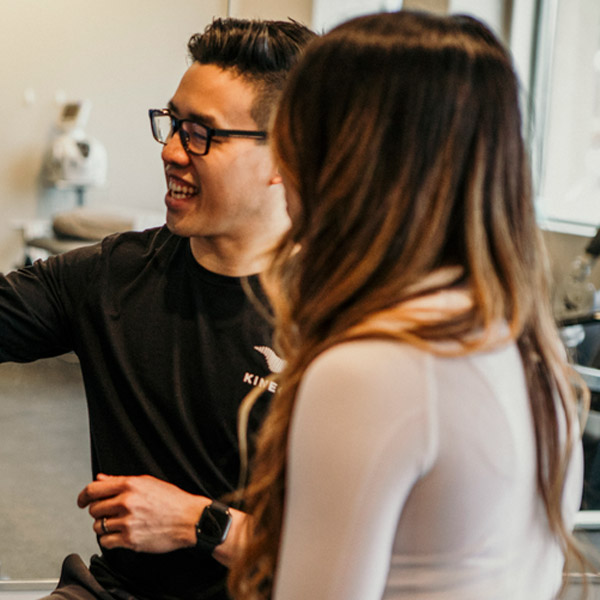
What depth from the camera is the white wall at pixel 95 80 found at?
2.17 meters

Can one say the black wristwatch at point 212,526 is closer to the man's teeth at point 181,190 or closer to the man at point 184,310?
the man at point 184,310

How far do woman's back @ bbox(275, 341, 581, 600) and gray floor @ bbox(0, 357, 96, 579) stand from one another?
5.48 ft

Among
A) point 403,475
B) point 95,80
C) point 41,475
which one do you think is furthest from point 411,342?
point 41,475

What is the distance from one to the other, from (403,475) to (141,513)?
1.94ft

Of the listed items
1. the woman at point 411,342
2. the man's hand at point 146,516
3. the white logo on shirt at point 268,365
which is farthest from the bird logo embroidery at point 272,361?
the woman at point 411,342

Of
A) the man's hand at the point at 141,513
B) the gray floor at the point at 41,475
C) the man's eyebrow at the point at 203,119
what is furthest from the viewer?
the gray floor at the point at 41,475

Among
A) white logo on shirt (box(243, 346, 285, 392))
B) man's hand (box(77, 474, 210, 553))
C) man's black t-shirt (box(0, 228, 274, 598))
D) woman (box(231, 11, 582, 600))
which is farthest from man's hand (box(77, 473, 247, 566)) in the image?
woman (box(231, 11, 582, 600))

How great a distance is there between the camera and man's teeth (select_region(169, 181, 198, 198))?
1484 mm

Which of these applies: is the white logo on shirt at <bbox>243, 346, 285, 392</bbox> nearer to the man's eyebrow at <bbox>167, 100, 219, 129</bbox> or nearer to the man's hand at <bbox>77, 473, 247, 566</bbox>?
the man's hand at <bbox>77, 473, 247, 566</bbox>

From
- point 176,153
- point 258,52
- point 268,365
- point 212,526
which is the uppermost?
point 258,52

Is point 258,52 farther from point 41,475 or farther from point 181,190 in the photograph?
point 41,475

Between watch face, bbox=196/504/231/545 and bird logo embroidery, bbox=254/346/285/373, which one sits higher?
bird logo embroidery, bbox=254/346/285/373

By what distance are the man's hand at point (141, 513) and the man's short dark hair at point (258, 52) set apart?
65 centimetres

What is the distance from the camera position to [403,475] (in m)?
0.70
